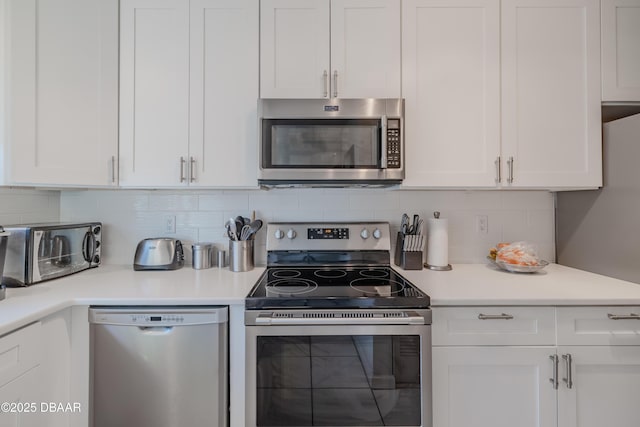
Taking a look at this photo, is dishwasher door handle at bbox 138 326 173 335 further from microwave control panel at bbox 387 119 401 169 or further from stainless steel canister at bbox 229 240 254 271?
microwave control panel at bbox 387 119 401 169

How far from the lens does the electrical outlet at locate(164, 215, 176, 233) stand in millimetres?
1887

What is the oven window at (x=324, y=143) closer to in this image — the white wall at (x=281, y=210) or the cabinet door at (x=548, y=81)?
the white wall at (x=281, y=210)

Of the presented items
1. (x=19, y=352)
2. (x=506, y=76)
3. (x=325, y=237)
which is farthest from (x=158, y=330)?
(x=506, y=76)

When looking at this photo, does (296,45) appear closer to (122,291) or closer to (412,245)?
(412,245)

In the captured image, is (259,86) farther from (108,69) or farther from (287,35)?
(108,69)

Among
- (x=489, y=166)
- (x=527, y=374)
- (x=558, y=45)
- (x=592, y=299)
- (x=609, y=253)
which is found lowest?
(x=527, y=374)

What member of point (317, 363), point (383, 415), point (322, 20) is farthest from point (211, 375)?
point (322, 20)

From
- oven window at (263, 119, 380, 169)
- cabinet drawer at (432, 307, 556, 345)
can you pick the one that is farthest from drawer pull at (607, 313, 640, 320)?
oven window at (263, 119, 380, 169)

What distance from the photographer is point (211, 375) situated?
1.20 meters

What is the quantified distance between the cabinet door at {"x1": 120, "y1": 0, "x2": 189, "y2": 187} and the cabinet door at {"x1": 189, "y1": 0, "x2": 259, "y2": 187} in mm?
51

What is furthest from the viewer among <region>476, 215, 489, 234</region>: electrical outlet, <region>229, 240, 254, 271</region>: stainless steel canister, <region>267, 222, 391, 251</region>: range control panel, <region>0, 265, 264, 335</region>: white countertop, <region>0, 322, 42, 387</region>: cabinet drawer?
<region>476, 215, 489, 234</region>: electrical outlet

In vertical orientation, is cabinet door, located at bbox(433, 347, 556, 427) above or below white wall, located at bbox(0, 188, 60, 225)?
below

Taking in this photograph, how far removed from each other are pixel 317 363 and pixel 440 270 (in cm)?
90

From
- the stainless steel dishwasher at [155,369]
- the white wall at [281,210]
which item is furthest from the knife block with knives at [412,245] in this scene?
the stainless steel dishwasher at [155,369]
